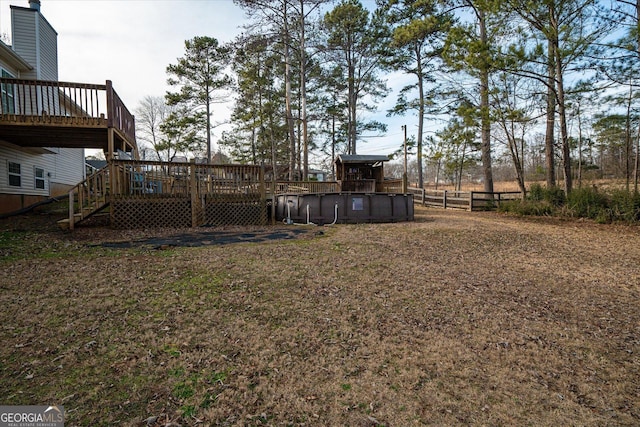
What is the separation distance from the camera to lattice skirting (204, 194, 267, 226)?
1026 cm

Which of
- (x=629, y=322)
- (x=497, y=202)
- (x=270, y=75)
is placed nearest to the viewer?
(x=629, y=322)

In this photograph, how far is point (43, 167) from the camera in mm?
13828

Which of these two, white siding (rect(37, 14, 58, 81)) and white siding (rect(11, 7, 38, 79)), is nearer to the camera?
white siding (rect(11, 7, 38, 79))

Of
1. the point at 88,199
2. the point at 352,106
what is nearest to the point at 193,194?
the point at 88,199

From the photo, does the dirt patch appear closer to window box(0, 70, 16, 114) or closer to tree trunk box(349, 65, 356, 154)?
window box(0, 70, 16, 114)

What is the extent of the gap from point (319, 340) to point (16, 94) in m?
14.1

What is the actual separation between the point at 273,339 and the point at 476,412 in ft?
5.50

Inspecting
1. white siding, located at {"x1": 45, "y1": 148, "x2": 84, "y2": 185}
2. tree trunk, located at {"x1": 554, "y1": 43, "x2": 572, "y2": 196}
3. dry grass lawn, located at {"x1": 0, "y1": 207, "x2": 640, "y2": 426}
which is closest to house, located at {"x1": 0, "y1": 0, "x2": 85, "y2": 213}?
white siding, located at {"x1": 45, "y1": 148, "x2": 84, "y2": 185}

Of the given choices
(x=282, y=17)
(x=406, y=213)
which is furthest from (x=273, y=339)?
(x=282, y=17)

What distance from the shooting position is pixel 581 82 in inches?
460

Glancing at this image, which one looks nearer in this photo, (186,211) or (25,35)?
(186,211)

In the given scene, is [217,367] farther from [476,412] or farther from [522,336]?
[522,336]

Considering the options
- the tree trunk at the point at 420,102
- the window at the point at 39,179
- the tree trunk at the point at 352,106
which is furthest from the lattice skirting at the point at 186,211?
the tree trunk at the point at 352,106

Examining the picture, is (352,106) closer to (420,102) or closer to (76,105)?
(420,102)
